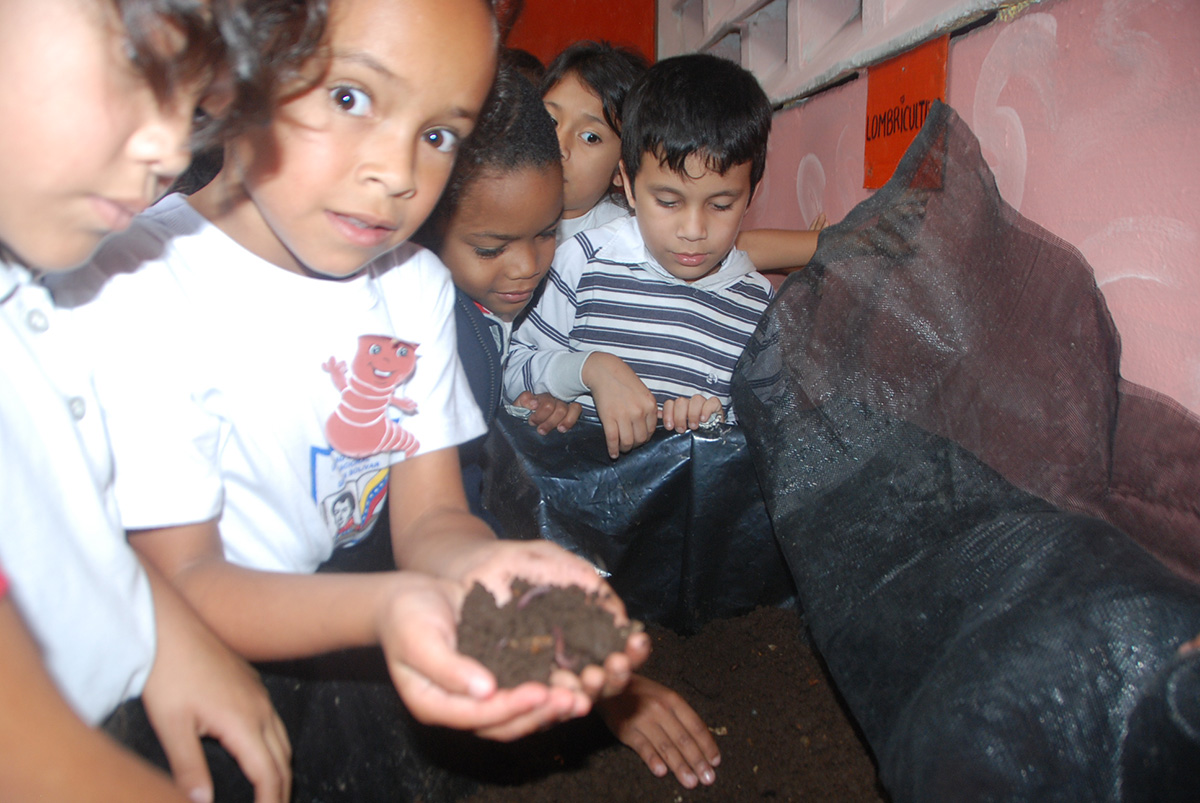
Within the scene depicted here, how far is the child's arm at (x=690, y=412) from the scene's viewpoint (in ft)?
4.11

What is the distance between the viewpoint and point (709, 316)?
1.55 m

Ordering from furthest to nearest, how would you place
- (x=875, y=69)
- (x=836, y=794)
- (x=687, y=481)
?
(x=875, y=69)
(x=687, y=481)
(x=836, y=794)

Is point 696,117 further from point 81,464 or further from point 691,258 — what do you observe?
point 81,464

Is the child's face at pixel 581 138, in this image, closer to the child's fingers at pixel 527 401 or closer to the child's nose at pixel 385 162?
the child's fingers at pixel 527 401

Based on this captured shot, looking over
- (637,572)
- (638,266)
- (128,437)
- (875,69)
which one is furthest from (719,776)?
(875,69)

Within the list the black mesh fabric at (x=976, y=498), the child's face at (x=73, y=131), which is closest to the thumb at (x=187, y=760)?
the child's face at (x=73, y=131)

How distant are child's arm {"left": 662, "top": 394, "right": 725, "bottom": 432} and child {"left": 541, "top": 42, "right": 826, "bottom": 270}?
1.90 ft

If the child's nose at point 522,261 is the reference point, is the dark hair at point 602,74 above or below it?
above

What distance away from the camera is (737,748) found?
42.0 inches

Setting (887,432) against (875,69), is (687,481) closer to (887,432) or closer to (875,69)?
(887,432)

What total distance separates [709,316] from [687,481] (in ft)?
1.47

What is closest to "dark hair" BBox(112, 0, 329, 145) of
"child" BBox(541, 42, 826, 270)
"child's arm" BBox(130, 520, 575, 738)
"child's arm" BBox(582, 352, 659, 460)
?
"child's arm" BBox(130, 520, 575, 738)

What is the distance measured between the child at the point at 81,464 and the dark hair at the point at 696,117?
102 cm

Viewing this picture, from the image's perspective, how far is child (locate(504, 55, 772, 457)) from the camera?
142cm
